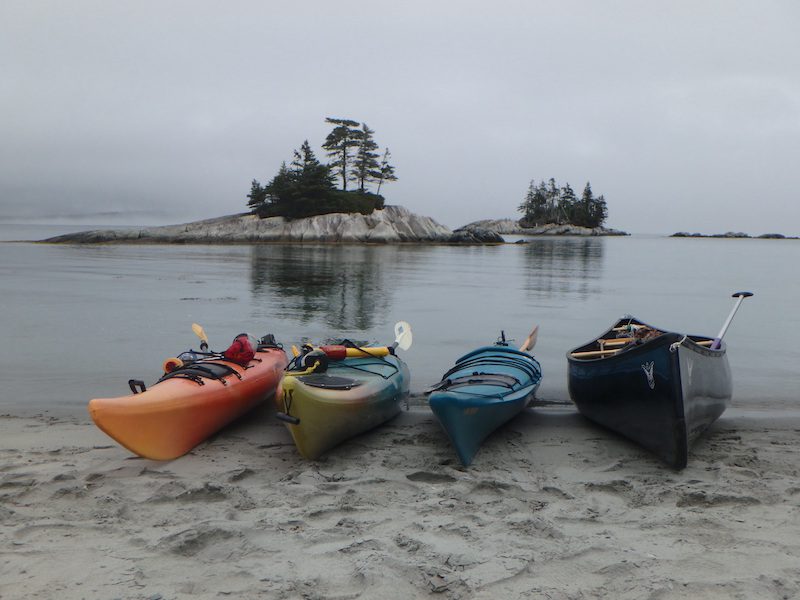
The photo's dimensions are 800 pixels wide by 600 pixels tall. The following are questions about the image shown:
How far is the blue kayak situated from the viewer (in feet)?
17.8

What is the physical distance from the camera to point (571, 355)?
23.2 ft

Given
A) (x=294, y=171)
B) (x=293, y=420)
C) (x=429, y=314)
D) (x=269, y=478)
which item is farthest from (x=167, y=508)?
(x=294, y=171)

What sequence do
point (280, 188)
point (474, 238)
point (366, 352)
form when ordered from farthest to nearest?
1. point (474, 238)
2. point (280, 188)
3. point (366, 352)

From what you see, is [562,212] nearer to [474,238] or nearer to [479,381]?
[474,238]

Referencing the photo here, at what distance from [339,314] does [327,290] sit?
487 cm

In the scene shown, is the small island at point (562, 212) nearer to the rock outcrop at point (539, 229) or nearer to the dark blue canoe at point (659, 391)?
the rock outcrop at point (539, 229)

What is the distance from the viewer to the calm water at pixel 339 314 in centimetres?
920

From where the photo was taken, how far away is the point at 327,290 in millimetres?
20031

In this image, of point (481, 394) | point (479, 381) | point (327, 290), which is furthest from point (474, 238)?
point (481, 394)

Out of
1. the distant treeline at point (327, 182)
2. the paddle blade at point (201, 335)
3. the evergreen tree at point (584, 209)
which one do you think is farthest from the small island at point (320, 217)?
the evergreen tree at point (584, 209)

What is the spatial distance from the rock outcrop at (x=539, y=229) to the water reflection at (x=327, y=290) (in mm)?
92914

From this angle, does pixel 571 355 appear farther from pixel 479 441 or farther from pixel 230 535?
pixel 230 535

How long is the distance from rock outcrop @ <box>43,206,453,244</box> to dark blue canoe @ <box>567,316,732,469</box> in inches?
1931

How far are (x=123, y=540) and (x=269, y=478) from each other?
4.48ft
